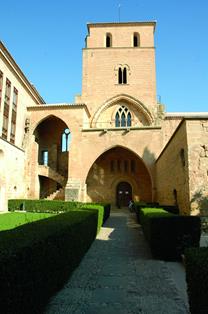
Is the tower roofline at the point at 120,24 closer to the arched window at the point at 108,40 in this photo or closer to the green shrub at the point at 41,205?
the arched window at the point at 108,40

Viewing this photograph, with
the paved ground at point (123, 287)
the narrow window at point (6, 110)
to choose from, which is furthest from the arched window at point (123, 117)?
the paved ground at point (123, 287)

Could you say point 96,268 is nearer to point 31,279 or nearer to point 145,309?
point 145,309

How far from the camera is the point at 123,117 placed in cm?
2823

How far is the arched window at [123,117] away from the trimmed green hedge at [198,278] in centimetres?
2517

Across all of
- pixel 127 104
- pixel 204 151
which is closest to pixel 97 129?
pixel 127 104

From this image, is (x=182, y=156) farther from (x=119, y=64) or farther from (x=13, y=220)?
(x=119, y=64)

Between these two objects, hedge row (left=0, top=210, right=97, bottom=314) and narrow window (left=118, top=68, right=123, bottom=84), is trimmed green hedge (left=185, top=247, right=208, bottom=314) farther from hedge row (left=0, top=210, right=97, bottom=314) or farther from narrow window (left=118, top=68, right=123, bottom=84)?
narrow window (left=118, top=68, right=123, bottom=84)

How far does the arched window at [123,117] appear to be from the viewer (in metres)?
27.9

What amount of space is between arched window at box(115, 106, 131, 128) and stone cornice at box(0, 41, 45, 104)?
875cm

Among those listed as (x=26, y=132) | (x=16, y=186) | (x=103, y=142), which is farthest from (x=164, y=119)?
(x=16, y=186)

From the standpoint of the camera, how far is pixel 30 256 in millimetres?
2939

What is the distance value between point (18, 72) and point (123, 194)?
15.3 meters

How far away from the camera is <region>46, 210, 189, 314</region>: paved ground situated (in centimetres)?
377

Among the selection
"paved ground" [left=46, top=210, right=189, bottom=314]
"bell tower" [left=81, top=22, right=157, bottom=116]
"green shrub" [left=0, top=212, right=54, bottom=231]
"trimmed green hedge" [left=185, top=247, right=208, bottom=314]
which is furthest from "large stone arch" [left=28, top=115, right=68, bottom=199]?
"trimmed green hedge" [left=185, top=247, right=208, bottom=314]
